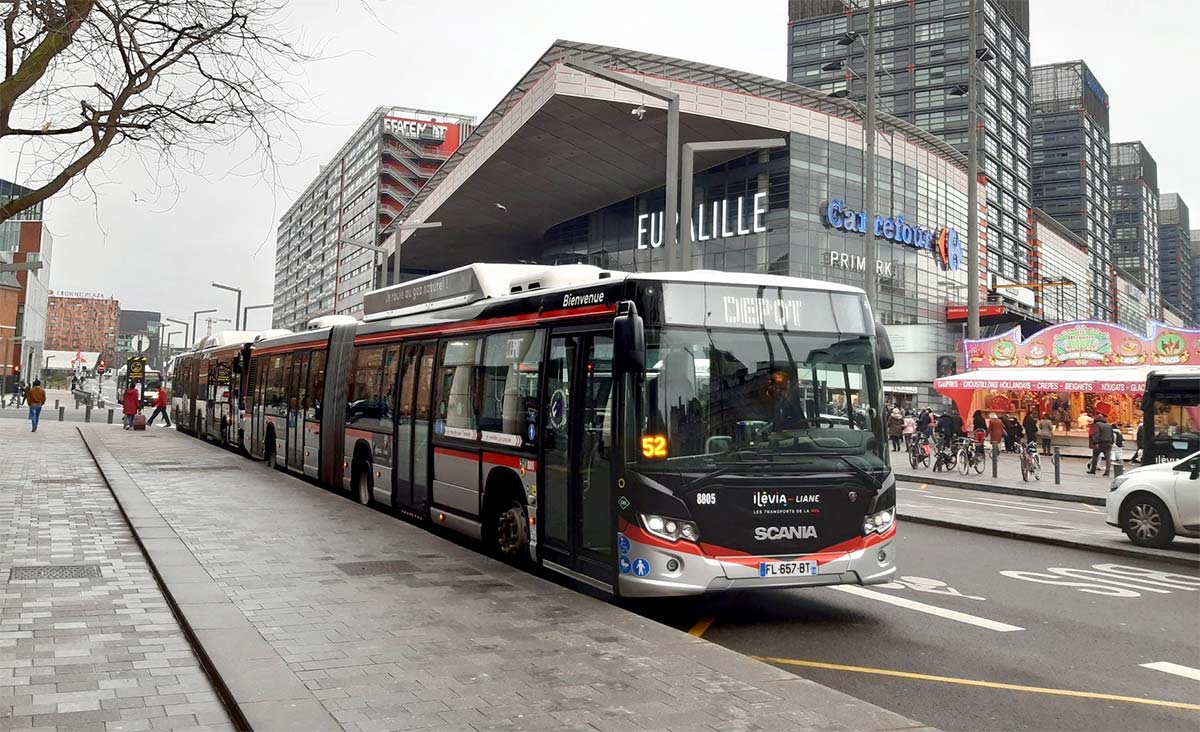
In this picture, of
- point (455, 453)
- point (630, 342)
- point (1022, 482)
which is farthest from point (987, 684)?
point (1022, 482)

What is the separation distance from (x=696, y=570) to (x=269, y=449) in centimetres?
1423

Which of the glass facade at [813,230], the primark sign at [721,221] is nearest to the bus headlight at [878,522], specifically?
the primark sign at [721,221]

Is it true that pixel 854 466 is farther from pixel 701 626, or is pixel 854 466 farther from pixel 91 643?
pixel 91 643

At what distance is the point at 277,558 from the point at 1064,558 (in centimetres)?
888

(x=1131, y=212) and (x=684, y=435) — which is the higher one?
(x=1131, y=212)

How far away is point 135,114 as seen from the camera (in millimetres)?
8664

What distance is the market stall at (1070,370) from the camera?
3344 cm

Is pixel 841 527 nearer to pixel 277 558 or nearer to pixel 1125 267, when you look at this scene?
pixel 277 558

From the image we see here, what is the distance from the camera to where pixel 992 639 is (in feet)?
23.1

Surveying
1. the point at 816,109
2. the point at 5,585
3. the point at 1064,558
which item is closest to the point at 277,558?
the point at 5,585

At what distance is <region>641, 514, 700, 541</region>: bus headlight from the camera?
6871 mm

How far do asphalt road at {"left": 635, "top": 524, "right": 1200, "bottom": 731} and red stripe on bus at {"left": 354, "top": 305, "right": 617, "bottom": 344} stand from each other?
8.40 feet

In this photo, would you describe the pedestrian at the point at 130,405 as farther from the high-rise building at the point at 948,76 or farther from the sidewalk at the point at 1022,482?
the high-rise building at the point at 948,76

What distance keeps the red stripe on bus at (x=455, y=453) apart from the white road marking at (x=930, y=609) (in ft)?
12.4
